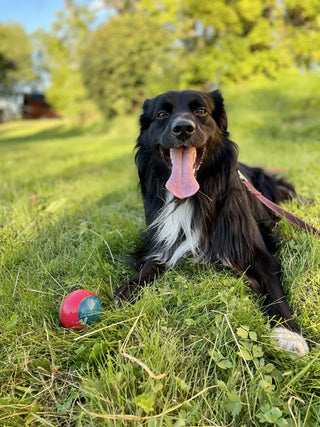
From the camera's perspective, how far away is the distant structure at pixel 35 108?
5781 centimetres

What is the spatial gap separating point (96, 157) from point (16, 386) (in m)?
8.02

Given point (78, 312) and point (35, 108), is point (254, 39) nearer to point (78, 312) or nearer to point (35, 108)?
point (78, 312)

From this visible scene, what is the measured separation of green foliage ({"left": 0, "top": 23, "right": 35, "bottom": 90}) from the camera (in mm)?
43700

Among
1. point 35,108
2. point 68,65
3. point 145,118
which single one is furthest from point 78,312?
point 35,108

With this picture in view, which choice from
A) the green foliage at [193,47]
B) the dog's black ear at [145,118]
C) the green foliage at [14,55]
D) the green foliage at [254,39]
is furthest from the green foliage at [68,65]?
the dog's black ear at [145,118]

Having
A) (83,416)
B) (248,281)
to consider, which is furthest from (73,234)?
(83,416)

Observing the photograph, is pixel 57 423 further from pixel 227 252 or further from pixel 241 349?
pixel 227 252

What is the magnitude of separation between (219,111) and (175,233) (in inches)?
40.4

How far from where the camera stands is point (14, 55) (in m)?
44.7

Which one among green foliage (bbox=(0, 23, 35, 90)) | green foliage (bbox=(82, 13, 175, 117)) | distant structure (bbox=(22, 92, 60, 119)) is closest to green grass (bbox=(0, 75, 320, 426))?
green foliage (bbox=(82, 13, 175, 117))

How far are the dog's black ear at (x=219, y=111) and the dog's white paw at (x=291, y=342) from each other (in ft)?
4.99

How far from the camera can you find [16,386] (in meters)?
1.49

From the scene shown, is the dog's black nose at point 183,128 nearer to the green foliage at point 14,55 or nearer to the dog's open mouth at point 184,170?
the dog's open mouth at point 184,170

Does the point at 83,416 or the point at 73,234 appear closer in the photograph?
A: the point at 83,416
